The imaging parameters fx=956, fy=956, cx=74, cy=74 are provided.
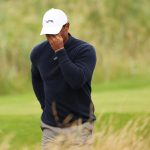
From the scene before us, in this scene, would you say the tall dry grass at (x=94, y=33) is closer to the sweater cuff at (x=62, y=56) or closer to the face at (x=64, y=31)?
the face at (x=64, y=31)

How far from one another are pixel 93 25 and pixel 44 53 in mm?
13918

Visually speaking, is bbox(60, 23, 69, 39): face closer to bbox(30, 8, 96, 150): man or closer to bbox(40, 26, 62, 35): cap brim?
bbox(30, 8, 96, 150): man

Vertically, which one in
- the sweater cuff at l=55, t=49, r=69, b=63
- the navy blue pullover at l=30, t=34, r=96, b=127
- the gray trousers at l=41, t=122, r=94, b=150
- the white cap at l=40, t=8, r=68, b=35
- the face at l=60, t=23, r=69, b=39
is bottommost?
the gray trousers at l=41, t=122, r=94, b=150

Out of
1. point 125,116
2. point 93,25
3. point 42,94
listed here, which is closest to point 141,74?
point 93,25

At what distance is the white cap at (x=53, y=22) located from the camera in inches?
314

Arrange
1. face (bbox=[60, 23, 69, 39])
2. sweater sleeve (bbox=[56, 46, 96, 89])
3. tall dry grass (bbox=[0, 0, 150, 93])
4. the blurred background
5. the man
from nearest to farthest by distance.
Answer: sweater sleeve (bbox=[56, 46, 96, 89]) → the man → face (bbox=[60, 23, 69, 39]) → the blurred background → tall dry grass (bbox=[0, 0, 150, 93])

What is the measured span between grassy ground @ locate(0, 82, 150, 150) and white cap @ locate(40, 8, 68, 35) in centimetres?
233

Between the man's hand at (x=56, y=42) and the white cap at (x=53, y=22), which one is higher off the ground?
the white cap at (x=53, y=22)

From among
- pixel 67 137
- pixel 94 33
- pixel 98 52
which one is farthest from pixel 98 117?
pixel 94 33

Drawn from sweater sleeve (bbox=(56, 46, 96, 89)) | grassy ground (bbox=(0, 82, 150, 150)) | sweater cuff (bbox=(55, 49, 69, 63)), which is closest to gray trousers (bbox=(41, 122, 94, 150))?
sweater sleeve (bbox=(56, 46, 96, 89))

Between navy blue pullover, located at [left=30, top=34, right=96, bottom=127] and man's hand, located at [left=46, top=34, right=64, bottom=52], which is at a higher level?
man's hand, located at [left=46, top=34, right=64, bottom=52]

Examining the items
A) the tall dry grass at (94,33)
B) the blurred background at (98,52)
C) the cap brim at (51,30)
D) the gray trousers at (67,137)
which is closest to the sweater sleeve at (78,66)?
the cap brim at (51,30)

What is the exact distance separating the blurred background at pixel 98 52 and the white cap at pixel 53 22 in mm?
3800

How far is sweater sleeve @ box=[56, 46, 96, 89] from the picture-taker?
791cm
